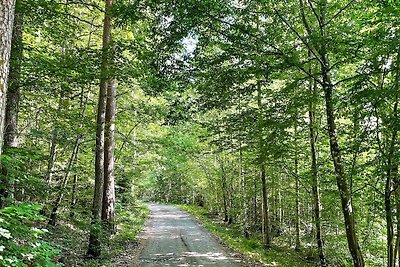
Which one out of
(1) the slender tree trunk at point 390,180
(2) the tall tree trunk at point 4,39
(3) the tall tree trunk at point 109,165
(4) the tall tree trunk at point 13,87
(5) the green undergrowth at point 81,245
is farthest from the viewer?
(3) the tall tree trunk at point 109,165

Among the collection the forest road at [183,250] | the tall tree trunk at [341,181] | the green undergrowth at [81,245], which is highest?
the tall tree trunk at [341,181]

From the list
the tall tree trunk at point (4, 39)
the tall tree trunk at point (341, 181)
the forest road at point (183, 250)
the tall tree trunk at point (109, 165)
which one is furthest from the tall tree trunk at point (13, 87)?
the tall tree trunk at point (341, 181)

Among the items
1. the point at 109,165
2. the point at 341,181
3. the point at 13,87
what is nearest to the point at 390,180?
the point at 341,181

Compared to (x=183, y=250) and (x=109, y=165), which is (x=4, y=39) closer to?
(x=109, y=165)

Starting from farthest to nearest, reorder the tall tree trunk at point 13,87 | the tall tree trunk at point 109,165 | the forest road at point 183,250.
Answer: the tall tree trunk at point 109,165
the forest road at point 183,250
the tall tree trunk at point 13,87

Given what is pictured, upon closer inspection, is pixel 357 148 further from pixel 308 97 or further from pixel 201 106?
pixel 201 106

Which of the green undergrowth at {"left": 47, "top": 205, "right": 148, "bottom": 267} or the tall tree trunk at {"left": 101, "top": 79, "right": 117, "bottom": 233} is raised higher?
the tall tree trunk at {"left": 101, "top": 79, "right": 117, "bottom": 233}

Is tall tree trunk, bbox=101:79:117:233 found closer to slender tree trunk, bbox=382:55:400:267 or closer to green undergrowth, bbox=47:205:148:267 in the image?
green undergrowth, bbox=47:205:148:267

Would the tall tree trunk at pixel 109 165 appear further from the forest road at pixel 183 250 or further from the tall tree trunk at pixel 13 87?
the tall tree trunk at pixel 13 87

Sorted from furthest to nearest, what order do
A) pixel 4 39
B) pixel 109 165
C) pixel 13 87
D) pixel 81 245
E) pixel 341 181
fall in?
pixel 109 165, pixel 81 245, pixel 13 87, pixel 341 181, pixel 4 39

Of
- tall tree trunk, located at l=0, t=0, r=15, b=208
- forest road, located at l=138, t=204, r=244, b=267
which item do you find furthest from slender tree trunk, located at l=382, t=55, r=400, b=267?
tall tree trunk, located at l=0, t=0, r=15, b=208

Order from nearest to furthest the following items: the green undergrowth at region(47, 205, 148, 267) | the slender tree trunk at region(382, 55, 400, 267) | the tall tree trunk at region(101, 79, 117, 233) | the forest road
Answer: the slender tree trunk at region(382, 55, 400, 267), the green undergrowth at region(47, 205, 148, 267), the forest road, the tall tree trunk at region(101, 79, 117, 233)

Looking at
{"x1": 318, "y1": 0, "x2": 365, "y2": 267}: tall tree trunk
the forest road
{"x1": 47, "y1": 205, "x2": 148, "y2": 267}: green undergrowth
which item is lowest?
the forest road

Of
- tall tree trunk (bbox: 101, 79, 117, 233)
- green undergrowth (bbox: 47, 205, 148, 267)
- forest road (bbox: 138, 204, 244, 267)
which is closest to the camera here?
green undergrowth (bbox: 47, 205, 148, 267)
